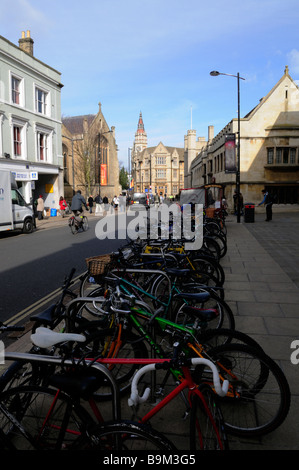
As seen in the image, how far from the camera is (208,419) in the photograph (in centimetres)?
233

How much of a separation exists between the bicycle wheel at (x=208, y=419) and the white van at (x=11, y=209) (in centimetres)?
1440

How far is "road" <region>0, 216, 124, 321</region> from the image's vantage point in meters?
6.53

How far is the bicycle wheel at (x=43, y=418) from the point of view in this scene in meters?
2.07

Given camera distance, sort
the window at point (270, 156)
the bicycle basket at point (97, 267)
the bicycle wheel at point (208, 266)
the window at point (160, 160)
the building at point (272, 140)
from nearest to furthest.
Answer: the bicycle basket at point (97, 267) → the bicycle wheel at point (208, 266) → the building at point (272, 140) → the window at point (270, 156) → the window at point (160, 160)

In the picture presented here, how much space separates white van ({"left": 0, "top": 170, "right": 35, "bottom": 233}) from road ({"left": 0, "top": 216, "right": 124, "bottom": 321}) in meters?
1.39

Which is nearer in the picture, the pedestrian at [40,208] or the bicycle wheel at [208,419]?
the bicycle wheel at [208,419]

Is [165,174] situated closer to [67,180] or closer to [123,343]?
[67,180]

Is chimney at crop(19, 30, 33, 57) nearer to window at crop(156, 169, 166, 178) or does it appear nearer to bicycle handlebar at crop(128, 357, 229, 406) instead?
bicycle handlebar at crop(128, 357, 229, 406)

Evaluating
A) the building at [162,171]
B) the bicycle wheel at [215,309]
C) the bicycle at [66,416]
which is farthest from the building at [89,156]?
the building at [162,171]

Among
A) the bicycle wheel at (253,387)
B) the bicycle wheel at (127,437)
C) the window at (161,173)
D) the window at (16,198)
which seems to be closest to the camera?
the bicycle wheel at (127,437)

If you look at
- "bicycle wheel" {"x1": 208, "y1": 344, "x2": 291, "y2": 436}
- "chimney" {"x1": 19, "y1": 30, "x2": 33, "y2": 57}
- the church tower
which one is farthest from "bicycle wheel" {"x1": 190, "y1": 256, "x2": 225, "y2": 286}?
the church tower

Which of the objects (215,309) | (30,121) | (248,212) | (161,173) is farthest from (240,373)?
(161,173)

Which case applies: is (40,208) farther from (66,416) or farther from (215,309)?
(66,416)

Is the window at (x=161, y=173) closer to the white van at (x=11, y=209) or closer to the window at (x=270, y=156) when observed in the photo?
the window at (x=270, y=156)
